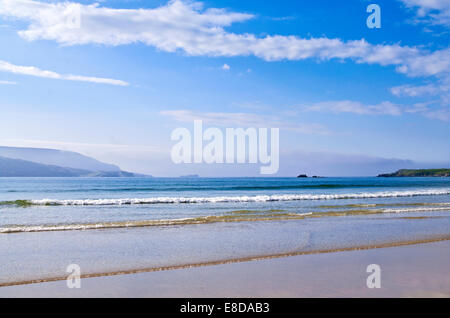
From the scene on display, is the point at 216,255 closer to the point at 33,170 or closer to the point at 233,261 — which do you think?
the point at 233,261

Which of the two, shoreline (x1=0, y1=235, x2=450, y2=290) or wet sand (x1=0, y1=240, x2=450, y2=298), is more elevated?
wet sand (x1=0, y1=240, x2=450, y2=298)

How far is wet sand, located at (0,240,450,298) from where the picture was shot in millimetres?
6590

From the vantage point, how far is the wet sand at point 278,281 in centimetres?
659

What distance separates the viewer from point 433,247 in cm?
1090

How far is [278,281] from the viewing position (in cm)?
722

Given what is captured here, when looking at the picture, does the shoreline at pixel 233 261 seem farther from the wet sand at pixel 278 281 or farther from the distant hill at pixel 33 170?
the distant hill at pixel 33 170

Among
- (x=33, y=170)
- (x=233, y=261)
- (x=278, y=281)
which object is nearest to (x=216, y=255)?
(x=233, y=261)

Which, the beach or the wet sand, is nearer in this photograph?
the wet sand

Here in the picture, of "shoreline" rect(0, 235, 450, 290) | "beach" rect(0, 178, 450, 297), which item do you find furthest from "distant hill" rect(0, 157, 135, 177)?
"shoreline" rect(0, 235, 450, 290)

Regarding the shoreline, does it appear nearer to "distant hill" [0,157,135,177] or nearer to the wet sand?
the wet sand

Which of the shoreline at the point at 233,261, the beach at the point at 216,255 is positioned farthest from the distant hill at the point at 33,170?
the shoreline at the point at 233,261
